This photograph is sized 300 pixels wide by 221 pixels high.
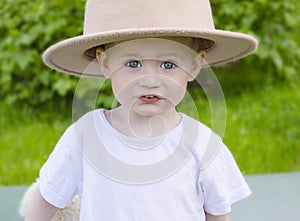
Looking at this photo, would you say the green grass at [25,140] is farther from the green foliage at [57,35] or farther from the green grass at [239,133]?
the green foliage at [57,35]

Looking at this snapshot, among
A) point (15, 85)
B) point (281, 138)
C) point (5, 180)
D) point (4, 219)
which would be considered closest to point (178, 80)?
point (4, 219)

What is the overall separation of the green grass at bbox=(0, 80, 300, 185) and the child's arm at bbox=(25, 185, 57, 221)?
54.9 inches

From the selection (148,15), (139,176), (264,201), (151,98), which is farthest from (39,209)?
(264,201)

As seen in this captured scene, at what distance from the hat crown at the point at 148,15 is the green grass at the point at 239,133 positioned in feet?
5.21

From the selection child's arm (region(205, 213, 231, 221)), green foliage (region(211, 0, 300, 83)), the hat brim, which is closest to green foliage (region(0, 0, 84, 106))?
green foliage (region(211, 0, 300, 83))

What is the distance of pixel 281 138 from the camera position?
10.0ft

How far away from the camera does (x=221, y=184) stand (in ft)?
3.70

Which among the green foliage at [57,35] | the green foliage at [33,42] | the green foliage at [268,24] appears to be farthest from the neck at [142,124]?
the green foliage at [268,24]

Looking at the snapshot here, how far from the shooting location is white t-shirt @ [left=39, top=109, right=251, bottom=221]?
3.59ft

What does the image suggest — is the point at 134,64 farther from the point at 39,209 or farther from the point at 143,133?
the point at 39,209

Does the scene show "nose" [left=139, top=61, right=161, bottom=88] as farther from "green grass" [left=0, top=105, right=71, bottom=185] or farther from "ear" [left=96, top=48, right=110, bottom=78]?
"green grass" [left=0, top=105, right=71, bottom=185]

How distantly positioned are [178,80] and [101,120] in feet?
0.59

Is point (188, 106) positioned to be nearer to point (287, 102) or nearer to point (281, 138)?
point (281, 138)

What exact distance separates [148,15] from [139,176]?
0.29m
